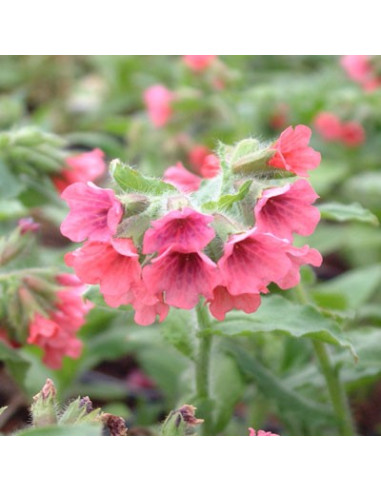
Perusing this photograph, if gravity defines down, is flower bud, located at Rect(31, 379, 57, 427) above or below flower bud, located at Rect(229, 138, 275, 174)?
below

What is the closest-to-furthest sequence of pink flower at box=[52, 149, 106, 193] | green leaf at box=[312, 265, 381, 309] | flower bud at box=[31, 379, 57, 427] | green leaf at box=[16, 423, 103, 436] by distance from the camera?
green leaf at box=[16, 423, 103, 436], flower bud at box=[31, 379, 57, 427], pink flower at box=[52, 149, 106, 193], green leaf at box=[312, 265, 381, 309]

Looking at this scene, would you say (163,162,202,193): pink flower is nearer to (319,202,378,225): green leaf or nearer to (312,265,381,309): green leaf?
(319,202,378,225): green leaf

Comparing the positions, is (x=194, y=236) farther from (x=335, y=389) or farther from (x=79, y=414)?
(x=335, y=389)

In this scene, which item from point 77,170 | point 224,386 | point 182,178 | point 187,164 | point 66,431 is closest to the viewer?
point 66,431

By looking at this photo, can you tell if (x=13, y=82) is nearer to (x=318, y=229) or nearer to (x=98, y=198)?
(x=318, y=229)

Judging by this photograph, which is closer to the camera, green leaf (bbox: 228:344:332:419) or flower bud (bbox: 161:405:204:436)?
flower bud (bbox: 161:405:204:436)

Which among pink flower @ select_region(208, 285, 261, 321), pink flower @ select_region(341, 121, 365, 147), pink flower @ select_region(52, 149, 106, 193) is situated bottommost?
pink flower @ select_region(208, 285, 261, 321)

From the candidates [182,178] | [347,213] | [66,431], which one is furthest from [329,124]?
[66,431]

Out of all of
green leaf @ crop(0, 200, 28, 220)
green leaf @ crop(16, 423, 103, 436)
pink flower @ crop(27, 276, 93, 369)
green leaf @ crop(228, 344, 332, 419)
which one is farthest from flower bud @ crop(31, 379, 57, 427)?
green leaf @ crop(0, 200, 28, 220)
